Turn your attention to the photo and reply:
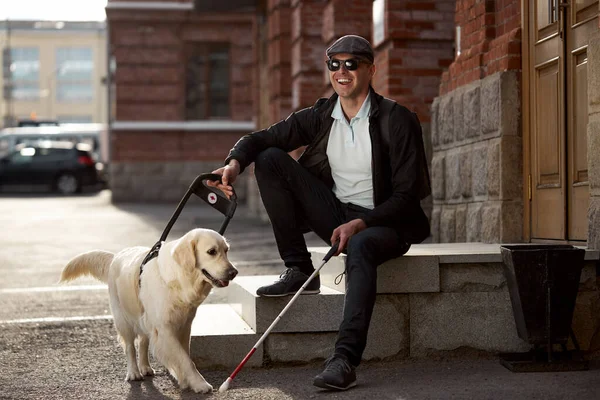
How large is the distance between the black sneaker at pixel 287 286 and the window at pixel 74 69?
235ft

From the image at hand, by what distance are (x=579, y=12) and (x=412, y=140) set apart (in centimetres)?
181

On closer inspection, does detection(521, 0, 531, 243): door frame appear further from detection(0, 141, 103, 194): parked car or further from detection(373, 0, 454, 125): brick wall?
detection(0, 141, 103, 194): parked car

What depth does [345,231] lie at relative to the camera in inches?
207

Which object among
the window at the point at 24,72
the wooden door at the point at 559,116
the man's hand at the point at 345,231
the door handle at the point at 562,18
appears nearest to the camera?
the man's hand at the point at 345,231

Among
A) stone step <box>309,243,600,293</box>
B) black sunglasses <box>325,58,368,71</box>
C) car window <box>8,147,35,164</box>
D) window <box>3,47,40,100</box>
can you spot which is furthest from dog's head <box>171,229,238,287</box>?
window <box>3,47,40,100</box>

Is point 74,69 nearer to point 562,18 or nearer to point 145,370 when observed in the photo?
point 562,18

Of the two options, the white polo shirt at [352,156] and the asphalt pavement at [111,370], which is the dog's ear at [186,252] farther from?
the white polo shirt at [352,156]

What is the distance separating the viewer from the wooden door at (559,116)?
6.41m

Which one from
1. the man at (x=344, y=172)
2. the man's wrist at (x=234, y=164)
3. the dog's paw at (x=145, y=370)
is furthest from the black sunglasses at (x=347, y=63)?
the dog's paw at (x=145, y=370)

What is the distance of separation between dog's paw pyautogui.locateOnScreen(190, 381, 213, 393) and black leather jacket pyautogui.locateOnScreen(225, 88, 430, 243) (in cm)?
116

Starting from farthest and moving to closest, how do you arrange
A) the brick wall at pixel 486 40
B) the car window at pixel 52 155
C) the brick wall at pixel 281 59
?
the car window at pixel 52 155, the brick wall at pixel 281 59, the brick wall at pixel 486 40

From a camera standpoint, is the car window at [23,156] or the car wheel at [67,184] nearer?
the car window at [23,156]

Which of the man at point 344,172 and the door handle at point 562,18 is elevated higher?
the door handle at point 562,18

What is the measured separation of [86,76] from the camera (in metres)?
75.9
